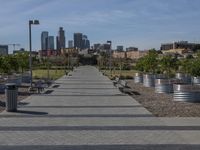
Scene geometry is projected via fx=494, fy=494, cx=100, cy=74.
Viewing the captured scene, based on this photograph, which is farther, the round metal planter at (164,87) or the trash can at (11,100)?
the round metal planter at (164,87)

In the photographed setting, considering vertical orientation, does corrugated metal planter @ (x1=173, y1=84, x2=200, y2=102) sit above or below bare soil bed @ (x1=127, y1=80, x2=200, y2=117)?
above

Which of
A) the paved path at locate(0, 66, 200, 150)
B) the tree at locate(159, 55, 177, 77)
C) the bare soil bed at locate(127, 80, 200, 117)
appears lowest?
the bare soil bed at locate(127, 80, 200, 117)

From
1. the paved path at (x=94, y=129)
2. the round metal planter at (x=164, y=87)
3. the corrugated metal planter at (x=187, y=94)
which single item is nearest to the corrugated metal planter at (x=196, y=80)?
the round metal planter at (x=164, y=87)

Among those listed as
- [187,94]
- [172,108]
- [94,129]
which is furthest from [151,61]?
[94,129]

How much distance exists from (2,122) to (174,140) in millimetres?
5475

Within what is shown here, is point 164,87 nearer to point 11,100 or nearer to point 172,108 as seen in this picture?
point 172,108

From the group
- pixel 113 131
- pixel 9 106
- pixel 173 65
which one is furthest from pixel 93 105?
pixel 173 65

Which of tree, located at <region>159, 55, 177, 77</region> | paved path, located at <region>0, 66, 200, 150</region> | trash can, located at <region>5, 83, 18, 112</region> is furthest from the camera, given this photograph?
tree, located at <region>159, 55, 177, 77</region>

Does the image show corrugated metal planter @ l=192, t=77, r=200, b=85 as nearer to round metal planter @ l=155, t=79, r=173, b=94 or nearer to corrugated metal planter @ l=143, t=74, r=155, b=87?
corrugated metal planter @ l=143, t=74, r=155, b=87

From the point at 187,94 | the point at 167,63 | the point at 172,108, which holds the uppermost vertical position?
the point at 167,63

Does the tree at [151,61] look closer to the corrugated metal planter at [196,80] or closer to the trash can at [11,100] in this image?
the corrugated metal planter at [196,80]

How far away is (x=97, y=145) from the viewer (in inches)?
401

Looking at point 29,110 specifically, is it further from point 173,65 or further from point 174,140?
point 173,65

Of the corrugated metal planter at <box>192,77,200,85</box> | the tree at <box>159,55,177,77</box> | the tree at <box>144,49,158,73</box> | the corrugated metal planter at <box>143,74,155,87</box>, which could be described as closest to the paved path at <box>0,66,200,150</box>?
the corrugated metal planter at <box>143,74,155,87</box>
